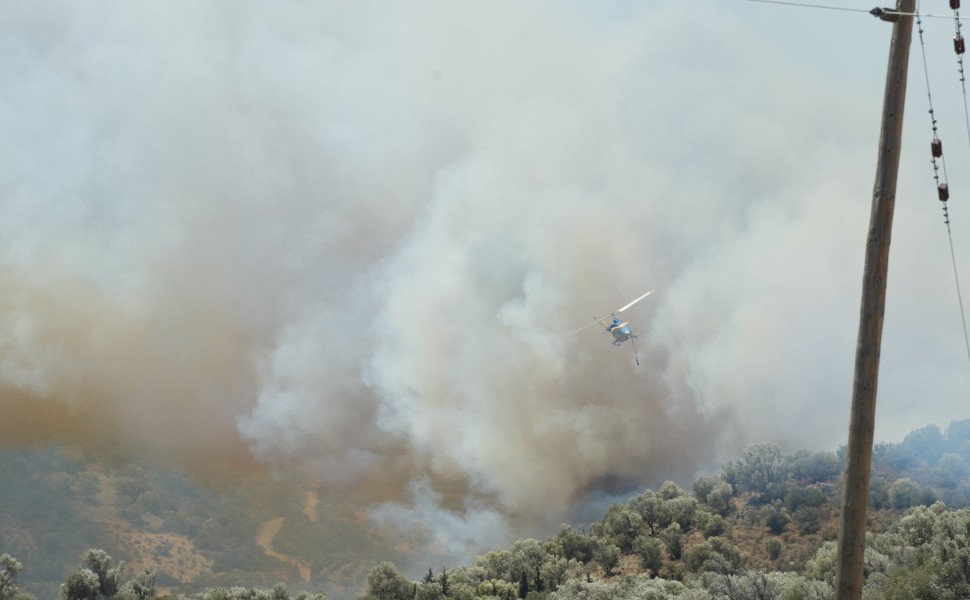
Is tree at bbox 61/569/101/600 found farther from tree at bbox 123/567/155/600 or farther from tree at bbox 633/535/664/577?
tree at bbox 633/535/664/577

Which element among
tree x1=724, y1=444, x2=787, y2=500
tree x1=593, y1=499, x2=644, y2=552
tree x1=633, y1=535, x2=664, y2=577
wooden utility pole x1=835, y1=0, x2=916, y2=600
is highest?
tree x1=724, y1=444, x2=787, y2=500

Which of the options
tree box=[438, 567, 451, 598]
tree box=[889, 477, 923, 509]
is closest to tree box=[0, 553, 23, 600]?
tree box=[438, 567, 451, 598]

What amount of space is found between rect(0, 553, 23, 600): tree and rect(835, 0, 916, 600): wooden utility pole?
4216 inches

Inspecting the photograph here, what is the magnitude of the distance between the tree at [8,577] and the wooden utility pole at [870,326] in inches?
4216

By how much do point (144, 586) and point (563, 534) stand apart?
53923 mm

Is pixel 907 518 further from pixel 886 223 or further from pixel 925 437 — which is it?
pixel 886 223

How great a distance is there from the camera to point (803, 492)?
13838 cm

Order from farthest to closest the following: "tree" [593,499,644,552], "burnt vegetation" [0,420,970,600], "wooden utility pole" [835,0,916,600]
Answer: "tree" [593,499,644,552]
"burnt vegetation" [0,420,970,600]
"wooden utility pole" [835,0,916,600]

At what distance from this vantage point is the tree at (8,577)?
4488 inches

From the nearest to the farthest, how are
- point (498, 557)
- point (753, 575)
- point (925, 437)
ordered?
point (753, 575) < point (498, 557) < point (925, 437)

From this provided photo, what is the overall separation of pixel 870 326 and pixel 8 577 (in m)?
113

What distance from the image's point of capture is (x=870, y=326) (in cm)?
3055

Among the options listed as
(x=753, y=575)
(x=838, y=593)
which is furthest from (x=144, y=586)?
(x=838, y=593)

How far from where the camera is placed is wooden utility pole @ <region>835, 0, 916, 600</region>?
99.5ft
